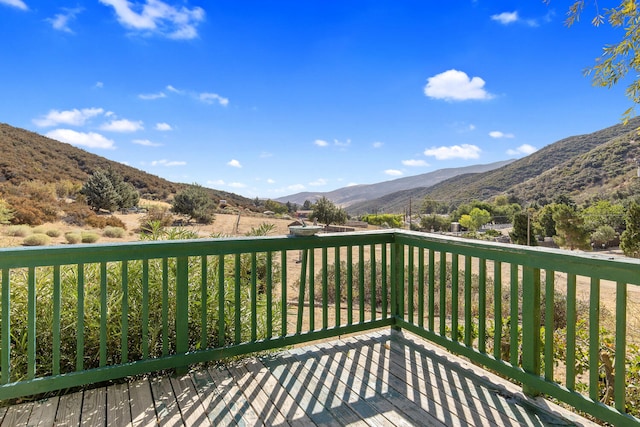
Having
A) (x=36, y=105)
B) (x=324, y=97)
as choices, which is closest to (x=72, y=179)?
(x=36, y=105)

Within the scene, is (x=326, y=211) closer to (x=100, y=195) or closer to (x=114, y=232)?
(x=100, y=195)

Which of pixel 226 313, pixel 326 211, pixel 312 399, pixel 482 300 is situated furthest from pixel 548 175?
pixel 312 399

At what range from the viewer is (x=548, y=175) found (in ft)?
110

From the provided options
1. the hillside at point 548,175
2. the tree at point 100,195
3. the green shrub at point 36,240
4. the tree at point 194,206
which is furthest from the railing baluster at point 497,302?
the hillside at point 548,175

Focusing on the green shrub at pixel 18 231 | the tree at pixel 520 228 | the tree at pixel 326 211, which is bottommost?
the tree at pixel 520 228

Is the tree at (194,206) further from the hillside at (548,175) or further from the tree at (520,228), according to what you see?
the tree at (520,228)

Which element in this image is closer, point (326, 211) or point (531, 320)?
point (531, 320)

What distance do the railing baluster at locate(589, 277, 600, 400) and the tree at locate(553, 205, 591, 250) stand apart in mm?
28047

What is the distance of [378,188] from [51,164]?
2281cm

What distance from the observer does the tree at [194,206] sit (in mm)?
14648

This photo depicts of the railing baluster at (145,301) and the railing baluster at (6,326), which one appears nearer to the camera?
the railing baluster at (6,326)

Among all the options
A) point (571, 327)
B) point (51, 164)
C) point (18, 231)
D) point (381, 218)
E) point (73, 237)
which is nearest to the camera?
point (571, 327)

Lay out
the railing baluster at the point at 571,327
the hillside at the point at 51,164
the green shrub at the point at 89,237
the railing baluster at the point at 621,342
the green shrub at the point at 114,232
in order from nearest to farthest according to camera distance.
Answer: the railing baluster at the point at 621,342
the railing baluster at the point at 571,327
the green shrub at the point at 89,237
the green shrub at the point at 114,232
the hillside at the point at 51,164

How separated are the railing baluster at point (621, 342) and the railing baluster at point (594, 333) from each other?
0.07 meters
